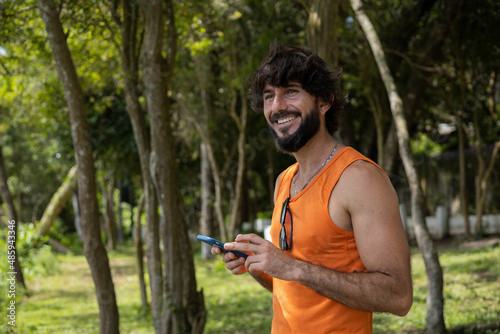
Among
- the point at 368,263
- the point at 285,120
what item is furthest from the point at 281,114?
the point at 368,263

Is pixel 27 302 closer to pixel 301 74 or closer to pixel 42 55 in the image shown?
pixel 42 55

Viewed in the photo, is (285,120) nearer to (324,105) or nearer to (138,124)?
(324,105)

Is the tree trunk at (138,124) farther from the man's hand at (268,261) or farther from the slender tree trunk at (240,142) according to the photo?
the slender tree trunk at (240,142)

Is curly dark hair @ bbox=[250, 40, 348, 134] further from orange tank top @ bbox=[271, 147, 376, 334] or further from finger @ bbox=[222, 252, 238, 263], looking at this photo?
finger @ bbox=[222, 252, 238, 263]

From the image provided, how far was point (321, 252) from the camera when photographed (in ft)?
6.66

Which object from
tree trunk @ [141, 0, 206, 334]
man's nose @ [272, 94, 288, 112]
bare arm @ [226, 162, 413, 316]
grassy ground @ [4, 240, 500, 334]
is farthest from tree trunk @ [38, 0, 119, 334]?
bare arm @ [226, 162, 413, 316]

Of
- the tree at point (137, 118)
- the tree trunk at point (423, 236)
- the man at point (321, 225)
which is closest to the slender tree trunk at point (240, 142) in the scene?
the tree at point (137, 118)

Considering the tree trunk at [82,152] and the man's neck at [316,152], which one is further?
the tree trunk at [82,152]

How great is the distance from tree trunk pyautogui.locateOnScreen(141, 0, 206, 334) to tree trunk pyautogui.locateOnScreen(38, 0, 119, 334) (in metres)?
0.70

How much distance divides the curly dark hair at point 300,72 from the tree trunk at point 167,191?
10.5 feet

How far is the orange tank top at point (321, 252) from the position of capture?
2.00 m

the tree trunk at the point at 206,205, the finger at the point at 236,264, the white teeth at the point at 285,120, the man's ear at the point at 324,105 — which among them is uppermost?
the man's ear at the point at 324,105

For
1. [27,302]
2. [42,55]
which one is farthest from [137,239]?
[42,55]

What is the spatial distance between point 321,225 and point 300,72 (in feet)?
2.19
